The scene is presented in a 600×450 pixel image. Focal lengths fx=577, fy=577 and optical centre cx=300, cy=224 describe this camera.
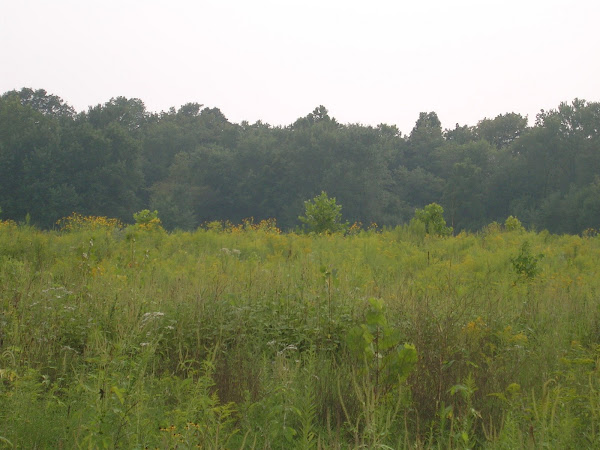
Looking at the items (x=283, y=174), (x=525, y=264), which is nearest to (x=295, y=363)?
(x=525, y=264)

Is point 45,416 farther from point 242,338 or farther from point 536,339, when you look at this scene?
point 536,339

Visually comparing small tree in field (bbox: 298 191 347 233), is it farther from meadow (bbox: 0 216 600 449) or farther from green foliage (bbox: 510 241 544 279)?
meadow (bbox: 0 216 600 449)

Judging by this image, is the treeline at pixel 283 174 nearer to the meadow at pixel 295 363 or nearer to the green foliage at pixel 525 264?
the green foliage at pixel 525 264

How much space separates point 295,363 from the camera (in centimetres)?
488

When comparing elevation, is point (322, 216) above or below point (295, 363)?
above

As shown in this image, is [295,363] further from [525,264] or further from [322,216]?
[322,216]

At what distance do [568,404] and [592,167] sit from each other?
137ft

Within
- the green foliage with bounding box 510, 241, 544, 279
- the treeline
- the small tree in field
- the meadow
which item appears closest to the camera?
the meadow

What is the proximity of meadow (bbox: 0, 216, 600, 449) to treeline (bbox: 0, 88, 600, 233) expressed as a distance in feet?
108

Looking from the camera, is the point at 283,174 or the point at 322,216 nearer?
the point at 322,216

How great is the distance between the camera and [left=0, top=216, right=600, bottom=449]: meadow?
10.4 ft

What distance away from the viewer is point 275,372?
4008 millimetres

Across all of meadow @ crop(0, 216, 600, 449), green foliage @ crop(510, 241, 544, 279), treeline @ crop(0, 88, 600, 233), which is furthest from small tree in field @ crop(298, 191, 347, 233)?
treeline @ crop(0, 88, 600, 233)

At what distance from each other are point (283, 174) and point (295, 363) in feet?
134
